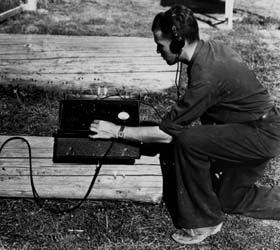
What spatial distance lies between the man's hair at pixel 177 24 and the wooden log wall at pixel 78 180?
4.01ft

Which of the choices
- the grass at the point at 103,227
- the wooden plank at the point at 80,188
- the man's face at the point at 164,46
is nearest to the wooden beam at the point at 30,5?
the grass at the point at 103,227

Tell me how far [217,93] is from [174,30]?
497 mm

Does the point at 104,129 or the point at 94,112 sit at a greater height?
the point at 104,129

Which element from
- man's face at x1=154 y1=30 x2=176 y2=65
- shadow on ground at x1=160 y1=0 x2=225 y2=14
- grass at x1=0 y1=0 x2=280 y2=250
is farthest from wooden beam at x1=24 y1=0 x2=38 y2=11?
man's face at x1=154 y1=30 x2=176 y2=65

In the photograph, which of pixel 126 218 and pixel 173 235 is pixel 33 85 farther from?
pixel 173 235

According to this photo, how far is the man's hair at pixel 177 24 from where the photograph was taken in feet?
9.71

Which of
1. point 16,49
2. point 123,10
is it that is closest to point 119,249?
point 16,49

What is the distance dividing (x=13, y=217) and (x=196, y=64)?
1.82 m

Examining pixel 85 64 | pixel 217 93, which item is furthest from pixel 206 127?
pixel 85 64

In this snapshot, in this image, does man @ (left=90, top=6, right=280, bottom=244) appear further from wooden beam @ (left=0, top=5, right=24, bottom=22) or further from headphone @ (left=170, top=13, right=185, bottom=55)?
wooden beam @ (left=0, top=5, right=24, bottom=22)

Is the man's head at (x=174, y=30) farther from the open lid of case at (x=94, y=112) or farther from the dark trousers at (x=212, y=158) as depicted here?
the open lid of case at (x=94, y=112)

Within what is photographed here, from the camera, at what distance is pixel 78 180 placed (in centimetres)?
369

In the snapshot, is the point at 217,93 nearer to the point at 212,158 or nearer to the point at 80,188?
the point at 212,158

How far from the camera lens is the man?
9.89ft
